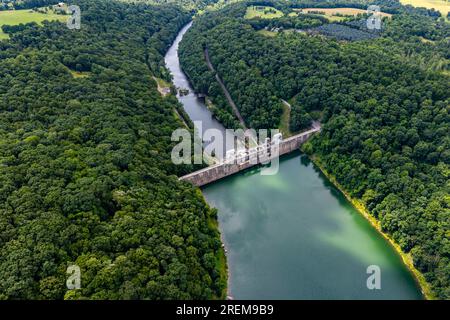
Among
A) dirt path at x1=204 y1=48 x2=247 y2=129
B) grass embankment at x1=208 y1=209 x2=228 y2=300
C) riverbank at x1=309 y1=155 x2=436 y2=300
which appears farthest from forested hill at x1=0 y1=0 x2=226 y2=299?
riverbank at x1=309 y1=155 x2=436 y2=300

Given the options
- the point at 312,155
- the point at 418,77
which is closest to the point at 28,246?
the point at 312,155

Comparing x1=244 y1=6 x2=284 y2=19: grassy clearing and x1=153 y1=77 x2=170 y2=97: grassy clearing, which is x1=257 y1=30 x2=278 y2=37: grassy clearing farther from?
x1=153 y1=77 x2=170 y2=97: grassy clearing

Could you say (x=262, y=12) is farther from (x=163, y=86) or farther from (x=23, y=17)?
(x=23, y=17)

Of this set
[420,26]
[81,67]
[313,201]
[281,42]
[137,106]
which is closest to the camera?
[313,201]

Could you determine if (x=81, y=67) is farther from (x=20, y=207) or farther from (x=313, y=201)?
(x=313, y=201)

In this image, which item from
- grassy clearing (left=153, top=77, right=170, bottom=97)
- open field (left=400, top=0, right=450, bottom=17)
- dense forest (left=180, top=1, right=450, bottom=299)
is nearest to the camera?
dense forest (left=180, top=1, right=450, bottom=299)
